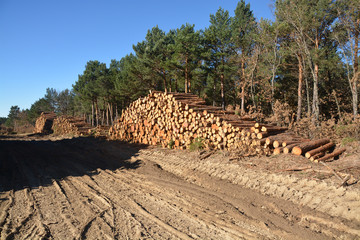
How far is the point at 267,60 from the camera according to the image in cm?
1572

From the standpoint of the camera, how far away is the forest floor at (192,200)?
3465mm

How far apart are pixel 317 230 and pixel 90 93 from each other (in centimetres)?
3637

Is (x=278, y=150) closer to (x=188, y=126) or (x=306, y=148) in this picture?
(x=306, y=148)

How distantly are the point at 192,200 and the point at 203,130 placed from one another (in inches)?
164

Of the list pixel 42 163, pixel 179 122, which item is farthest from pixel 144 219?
pixel 42 163

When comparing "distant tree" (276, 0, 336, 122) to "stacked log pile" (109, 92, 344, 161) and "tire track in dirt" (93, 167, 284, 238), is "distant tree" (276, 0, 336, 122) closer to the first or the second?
"stacked log pile" (109, 92, 344, 161)

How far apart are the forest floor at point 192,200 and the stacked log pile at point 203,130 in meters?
0.52

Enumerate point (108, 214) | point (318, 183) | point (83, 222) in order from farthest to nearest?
point (318, 183) → point (108, 214) → point (83, 222)

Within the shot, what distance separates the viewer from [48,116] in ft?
99.2

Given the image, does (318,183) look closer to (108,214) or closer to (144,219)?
(144,219)

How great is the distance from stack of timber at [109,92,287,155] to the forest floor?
73 centimetres

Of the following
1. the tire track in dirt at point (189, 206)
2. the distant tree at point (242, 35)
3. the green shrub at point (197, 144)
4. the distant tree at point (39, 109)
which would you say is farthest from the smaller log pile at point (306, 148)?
the distant tree at point (39, 109)

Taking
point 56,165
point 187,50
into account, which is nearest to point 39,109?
point 187,50

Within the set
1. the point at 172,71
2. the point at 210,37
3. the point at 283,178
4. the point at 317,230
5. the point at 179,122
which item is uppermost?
the point at 210,37
